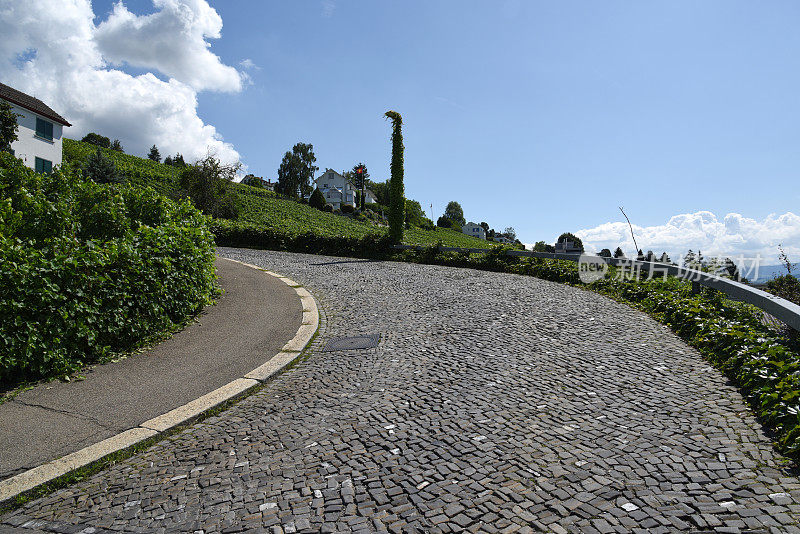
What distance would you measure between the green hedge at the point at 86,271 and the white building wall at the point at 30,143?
2495 cm

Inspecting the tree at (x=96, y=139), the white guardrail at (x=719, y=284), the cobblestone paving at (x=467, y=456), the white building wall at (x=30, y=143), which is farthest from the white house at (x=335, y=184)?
the cobblestone paving at (x=467, y=456)

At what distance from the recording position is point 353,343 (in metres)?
7.03

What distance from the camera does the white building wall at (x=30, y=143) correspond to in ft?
95.4

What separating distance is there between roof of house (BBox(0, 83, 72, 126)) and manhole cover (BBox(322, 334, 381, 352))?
32.2 m

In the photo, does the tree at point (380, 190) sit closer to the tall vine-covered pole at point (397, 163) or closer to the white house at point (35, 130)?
the white house at point (35, 130)

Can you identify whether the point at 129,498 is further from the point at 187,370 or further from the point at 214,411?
the point at 187,370

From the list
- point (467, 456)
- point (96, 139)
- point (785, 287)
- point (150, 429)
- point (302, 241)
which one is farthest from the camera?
point (96, 139)

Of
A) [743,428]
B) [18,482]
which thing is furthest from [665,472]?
[18,482]

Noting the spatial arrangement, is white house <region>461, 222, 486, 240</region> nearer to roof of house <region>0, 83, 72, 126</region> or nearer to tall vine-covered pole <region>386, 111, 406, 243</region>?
roof of house <region>0, 83, 72, 126</region>

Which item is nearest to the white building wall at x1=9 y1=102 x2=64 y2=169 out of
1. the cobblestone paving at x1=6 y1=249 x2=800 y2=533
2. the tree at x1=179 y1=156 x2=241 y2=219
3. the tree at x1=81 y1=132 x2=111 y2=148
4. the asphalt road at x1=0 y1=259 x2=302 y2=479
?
the tree at x1=179 y1=156 x2=241 y2=219

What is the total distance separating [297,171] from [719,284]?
301 ft

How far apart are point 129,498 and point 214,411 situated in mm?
1480

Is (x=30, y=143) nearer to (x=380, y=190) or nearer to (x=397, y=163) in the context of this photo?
(x=397, y=163)

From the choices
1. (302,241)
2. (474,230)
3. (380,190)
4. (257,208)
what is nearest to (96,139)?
(257,208)
